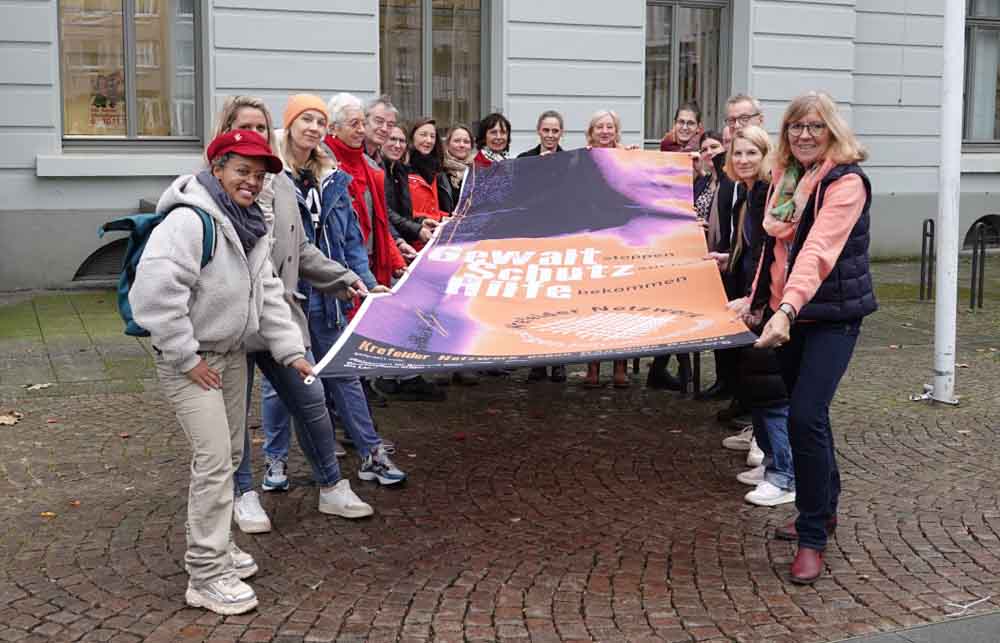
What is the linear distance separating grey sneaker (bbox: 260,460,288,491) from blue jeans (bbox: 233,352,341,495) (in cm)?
33

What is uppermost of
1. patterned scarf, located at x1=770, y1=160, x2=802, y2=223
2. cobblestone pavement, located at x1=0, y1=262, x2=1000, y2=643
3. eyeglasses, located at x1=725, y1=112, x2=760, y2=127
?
eyeglasses, located at x1=725, y1=112, x2=760, y2=127

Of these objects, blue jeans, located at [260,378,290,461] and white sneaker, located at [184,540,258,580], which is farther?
blue jeans, located at [260,378,290,461]

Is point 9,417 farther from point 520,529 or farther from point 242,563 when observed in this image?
point 520,529

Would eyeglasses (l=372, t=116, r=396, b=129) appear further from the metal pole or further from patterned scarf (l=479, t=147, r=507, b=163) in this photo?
the metal pole

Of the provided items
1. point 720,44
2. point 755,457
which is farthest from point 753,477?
point 720,44

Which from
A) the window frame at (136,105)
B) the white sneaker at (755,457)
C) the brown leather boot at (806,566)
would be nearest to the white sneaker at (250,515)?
the brown leather boot at (806,566)

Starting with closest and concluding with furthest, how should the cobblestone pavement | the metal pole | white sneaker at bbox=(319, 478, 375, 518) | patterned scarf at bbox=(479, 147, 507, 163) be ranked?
the cobblestone pavement < white sneaker at bbox=(319, 478, 375, 518) < the metal pole < patterned scarf at bbox=(479, 147, 507, 163)

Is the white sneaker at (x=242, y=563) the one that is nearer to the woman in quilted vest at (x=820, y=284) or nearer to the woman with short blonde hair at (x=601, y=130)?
the woman in quilted vest at (x=820, y=284)

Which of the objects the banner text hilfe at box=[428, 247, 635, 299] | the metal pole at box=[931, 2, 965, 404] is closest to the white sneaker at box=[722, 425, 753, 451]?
the banner text hilfe at box=[428, 247, 635, 299]

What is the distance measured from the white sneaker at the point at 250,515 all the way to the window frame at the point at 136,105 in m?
8.58

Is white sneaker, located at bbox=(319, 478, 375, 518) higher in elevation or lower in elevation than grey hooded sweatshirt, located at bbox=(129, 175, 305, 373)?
lower

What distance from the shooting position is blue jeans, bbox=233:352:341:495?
18.9ft

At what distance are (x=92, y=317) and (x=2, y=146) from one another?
247cm

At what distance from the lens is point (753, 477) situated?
22.1 feet
